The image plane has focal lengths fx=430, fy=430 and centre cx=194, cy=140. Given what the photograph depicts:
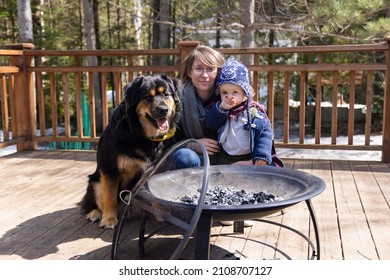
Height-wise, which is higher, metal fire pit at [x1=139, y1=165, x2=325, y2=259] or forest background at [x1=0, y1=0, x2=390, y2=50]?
forest background at [x1=0, y1=0, x2=390, y2=50]

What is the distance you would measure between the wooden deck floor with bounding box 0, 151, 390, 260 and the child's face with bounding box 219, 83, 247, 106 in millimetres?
867

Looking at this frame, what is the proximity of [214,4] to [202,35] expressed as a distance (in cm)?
258

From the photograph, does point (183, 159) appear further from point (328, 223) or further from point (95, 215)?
point (328, 223)

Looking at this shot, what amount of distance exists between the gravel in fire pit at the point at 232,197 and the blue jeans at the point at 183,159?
426 mm

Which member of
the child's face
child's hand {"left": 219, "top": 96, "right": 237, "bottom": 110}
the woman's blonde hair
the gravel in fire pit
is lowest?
the gravel in fire pit

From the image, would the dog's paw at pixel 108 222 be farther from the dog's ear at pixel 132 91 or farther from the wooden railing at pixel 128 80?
the wooden railing at pixel 128 80

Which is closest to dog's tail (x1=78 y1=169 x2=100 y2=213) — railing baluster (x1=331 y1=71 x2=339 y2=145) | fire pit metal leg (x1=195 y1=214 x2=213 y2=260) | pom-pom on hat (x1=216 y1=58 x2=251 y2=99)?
pom-pom on hat (x1=216 y1=58 x2=251 y2=99)

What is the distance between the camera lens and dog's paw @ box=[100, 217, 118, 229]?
290 cm

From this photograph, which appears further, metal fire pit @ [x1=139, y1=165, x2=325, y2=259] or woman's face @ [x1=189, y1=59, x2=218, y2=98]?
woman's face @ [x1=189, y1=59, x2=218, y2=98]

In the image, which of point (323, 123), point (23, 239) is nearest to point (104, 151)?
point (23, 239)

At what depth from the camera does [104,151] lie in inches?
111

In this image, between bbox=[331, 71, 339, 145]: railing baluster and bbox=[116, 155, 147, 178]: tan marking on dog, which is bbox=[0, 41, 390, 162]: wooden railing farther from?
bbox=[116, 155, 147, 178]: tan marking on dog

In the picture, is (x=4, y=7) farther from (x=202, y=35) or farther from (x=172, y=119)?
(x=172, y=119)

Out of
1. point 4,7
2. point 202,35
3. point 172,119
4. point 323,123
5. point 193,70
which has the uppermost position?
point 4,7
